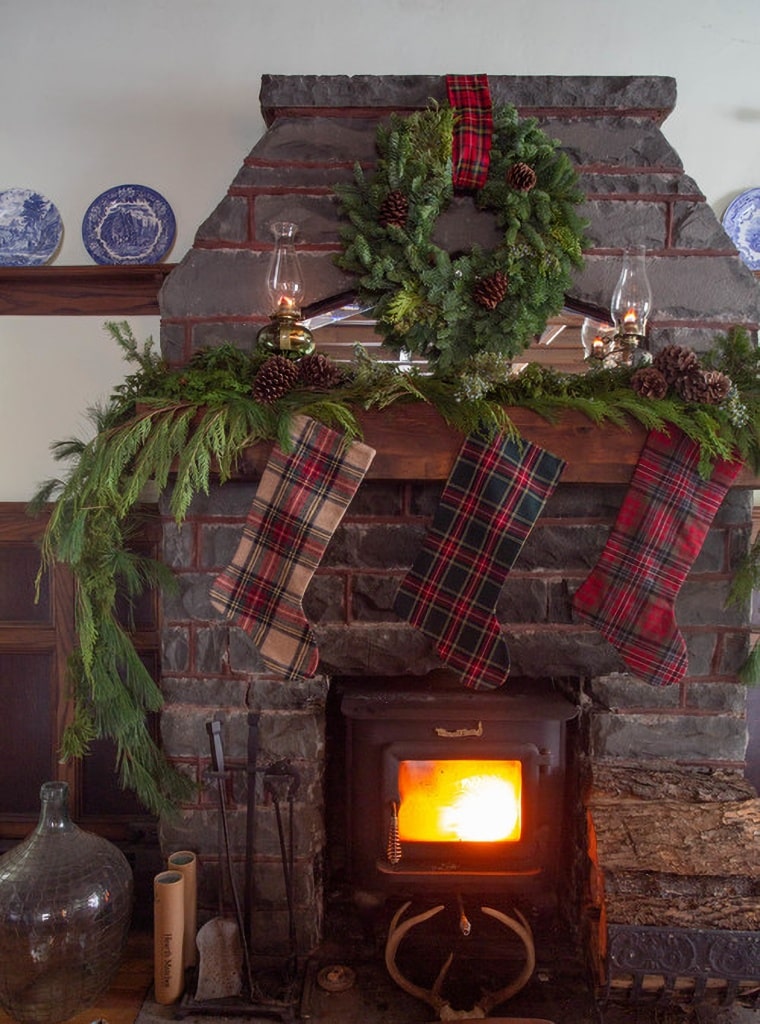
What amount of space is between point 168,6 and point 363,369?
4.26ft

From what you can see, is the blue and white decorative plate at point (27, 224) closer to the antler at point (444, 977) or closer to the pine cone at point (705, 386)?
the pine cone at point (705, 386)

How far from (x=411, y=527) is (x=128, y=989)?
1.24m

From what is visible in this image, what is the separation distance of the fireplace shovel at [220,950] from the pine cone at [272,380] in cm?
72

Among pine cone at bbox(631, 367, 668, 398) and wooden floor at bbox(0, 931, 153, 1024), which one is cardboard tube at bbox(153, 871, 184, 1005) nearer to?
wooden floor at bbox(0, 931, 153, 1024)

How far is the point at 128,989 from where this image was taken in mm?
1650

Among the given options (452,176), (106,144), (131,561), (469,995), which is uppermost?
(106,144)

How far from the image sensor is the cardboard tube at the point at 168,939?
1.56 m

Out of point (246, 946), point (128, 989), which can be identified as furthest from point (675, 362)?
point (128, 989)

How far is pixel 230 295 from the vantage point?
166 cm

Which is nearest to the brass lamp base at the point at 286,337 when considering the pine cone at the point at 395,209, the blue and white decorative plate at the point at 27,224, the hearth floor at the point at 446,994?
the pine cone at the point at 395,209

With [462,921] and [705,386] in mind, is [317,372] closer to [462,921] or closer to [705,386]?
[705,386]

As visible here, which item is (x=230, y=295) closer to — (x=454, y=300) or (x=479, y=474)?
(x=454, y=300)

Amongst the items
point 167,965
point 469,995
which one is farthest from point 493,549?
point 167,965

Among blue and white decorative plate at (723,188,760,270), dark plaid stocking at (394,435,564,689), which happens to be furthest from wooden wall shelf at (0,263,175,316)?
blue and white decorative plate at (723,188,760,270)
